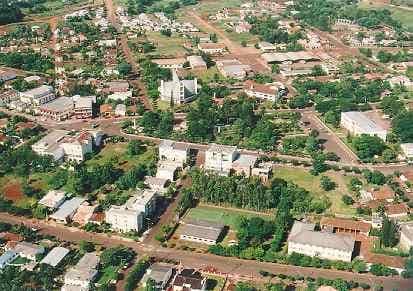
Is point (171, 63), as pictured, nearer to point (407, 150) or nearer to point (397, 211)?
point (407, 150)

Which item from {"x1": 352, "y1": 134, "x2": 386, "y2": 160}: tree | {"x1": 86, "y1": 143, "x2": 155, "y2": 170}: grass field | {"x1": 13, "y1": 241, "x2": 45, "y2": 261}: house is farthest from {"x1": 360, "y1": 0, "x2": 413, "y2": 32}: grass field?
{"x1": 13, "y1": 241, "x2": 45, "y2": 261}: house

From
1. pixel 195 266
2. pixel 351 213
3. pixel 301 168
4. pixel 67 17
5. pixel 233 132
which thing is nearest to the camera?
pixel 195 266

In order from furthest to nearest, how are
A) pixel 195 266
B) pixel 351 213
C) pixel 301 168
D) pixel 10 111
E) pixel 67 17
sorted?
pixel 67 17 → pixel 10 111 → pixel 301 168 → pixel 351 213 → pixel 195 266

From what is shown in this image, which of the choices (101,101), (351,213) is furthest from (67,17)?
(351,213)

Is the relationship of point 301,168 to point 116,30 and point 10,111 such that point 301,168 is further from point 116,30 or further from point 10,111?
point 116,30

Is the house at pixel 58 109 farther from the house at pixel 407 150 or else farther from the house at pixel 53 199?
the house at pixel 407 150

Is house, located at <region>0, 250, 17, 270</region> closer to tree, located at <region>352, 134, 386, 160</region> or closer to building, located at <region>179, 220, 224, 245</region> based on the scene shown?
building, located at <region>179, 220, 224, 245</region>

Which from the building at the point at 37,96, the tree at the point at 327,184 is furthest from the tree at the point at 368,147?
the building at the point at 37,96
